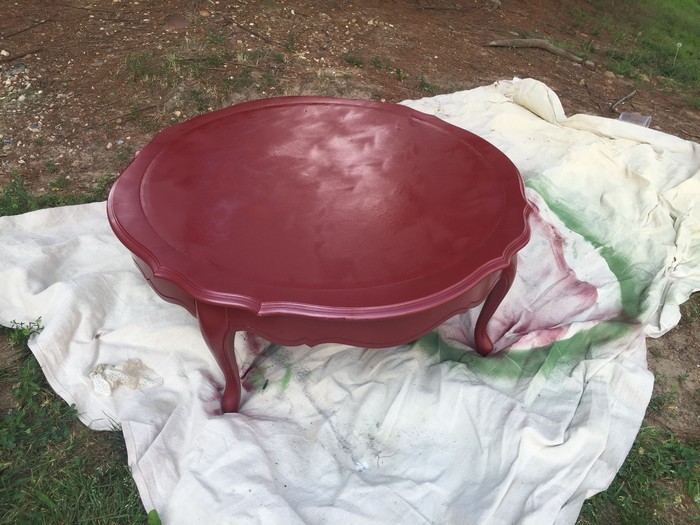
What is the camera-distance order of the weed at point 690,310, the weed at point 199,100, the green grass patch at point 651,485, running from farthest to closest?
the weed at point 199,100
the weed at point 690,310
the green grass patch at point 651,485

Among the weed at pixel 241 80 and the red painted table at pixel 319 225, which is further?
the weed at pixel 241 80

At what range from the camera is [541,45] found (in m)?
4.68

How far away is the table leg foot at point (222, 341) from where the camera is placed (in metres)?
1.58

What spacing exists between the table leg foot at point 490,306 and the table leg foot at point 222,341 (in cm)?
87

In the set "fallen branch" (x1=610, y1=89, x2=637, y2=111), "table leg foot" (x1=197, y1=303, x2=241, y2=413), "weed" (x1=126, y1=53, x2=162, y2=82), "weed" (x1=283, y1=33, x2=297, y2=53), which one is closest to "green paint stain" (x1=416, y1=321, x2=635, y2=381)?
"table leg foot" (x1=197, y1=303, x2=241, y2=413)

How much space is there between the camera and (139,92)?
355 centimetres

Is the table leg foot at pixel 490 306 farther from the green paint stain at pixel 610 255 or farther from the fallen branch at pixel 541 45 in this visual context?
the fallen branch at pixel 541 45

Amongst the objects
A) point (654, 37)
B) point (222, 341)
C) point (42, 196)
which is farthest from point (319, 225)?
point (654, 37)

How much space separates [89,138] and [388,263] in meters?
2.38

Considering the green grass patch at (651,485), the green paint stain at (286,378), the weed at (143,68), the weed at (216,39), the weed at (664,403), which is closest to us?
the green grass patch at (651,485)

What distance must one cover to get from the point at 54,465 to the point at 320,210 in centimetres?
116

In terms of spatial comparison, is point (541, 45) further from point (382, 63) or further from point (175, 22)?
point (175, 22)

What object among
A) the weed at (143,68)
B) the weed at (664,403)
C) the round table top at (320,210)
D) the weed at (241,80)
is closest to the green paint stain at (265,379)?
the round table top at (320,210)

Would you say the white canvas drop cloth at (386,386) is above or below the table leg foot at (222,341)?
below
